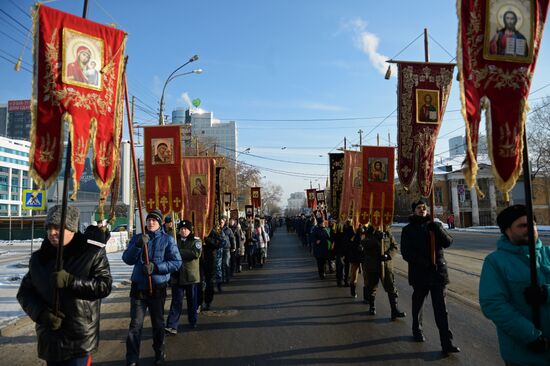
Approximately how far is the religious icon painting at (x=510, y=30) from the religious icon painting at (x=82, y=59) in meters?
3.65

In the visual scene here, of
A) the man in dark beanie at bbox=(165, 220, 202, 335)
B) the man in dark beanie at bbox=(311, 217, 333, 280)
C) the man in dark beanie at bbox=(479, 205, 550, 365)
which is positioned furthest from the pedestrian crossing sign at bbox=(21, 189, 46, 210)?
the man in dark beanie at bbox=(479, 205, 550, 365)

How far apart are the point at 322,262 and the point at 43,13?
34.1 ft

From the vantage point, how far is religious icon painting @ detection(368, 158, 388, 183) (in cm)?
1005

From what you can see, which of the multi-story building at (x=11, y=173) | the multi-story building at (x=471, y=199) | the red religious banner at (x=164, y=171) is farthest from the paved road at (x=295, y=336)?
the multi-story building at (x=11, y=173)

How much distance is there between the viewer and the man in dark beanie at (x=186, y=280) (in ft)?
22.6

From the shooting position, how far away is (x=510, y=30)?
11.5 ft

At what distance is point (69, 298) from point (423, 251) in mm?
4723

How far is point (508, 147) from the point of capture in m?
3.47

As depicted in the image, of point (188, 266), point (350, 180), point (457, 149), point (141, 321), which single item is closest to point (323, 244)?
point (350, 180)

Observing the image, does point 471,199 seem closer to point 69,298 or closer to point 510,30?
point 510,30

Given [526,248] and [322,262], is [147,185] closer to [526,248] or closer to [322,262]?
[322,262]

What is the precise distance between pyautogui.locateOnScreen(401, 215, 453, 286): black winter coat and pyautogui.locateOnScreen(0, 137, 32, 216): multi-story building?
92.0 m

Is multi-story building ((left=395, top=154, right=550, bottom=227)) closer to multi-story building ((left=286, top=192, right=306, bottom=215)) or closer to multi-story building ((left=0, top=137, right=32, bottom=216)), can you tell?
multi-story building ((left=0, top=137, right=32, bottom=216))

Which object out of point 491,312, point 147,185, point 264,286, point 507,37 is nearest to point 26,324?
point 147,185
